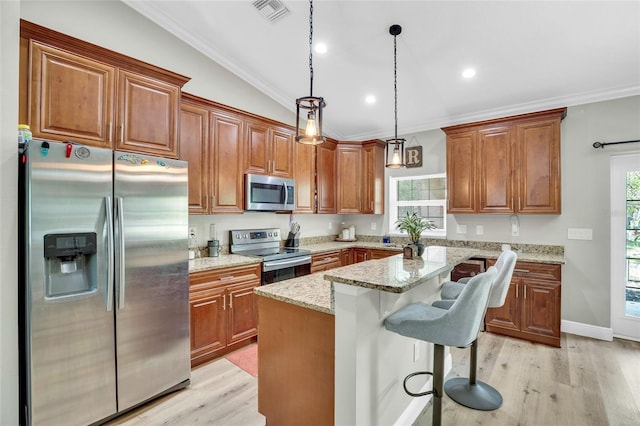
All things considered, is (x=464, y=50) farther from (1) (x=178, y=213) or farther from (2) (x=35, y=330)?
(2) (x=35, y=330)

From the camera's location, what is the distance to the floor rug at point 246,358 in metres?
2.81

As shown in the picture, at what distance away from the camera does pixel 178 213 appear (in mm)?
2443

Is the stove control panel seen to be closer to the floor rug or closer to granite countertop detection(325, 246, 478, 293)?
the floor rug

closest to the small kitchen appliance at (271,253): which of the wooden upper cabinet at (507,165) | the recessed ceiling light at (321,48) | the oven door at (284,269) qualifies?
the oven door at (284,269)

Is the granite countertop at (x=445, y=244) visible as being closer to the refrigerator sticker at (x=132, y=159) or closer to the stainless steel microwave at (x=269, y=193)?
the stainless steel microwave at (x=269, y=193)

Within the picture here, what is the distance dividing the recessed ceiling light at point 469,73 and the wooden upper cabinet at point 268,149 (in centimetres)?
216

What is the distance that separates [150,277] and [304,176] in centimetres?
257

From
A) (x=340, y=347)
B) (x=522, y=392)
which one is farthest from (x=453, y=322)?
(x=522, y=392)

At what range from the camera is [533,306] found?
335 cm

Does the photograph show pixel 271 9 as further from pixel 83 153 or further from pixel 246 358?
pixel 246 358

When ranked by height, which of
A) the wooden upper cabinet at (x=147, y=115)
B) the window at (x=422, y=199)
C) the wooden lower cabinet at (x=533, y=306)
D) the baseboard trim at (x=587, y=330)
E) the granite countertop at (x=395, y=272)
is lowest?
the baseboard trim at (x=587, y=330)

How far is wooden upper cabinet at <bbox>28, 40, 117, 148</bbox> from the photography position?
77.7 inches

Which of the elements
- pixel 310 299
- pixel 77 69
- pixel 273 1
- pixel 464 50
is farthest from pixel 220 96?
pixel 310 299

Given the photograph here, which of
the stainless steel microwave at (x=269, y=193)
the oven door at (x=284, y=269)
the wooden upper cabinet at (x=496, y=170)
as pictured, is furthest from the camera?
the wooden upper cabinet at (x=496, y=170)
